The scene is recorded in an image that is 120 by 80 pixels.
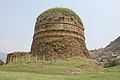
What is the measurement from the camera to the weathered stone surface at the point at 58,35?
3819 centimetres

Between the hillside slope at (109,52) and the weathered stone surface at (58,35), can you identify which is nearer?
the weathered stone surface at (58,35)

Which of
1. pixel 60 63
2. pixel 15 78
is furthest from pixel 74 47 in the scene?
pixel 15 78

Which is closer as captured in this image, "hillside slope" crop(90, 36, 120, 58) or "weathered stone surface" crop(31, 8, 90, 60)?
"weathered stone surface" crop(31, 8, 90, 60)

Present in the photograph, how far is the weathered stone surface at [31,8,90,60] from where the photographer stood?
1503 inches

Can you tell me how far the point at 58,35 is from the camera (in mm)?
40000

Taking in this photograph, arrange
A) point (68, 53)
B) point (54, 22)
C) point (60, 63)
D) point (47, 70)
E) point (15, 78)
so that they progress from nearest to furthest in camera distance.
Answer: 1. point (15, 78)
2. point (47, 70)
3. point (60, 63)
4. point (68, 53)
5. point (54, 22)

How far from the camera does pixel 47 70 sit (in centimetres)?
2739

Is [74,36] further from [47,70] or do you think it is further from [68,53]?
[47,70]

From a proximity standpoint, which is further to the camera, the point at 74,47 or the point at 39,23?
the point at 39,23

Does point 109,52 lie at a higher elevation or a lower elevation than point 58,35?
higher

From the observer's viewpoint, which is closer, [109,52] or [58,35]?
[58,35]

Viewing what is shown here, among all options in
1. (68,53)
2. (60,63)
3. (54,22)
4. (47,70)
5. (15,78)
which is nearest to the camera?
(15,78)

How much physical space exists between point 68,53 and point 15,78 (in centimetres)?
1786

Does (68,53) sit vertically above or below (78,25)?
below
